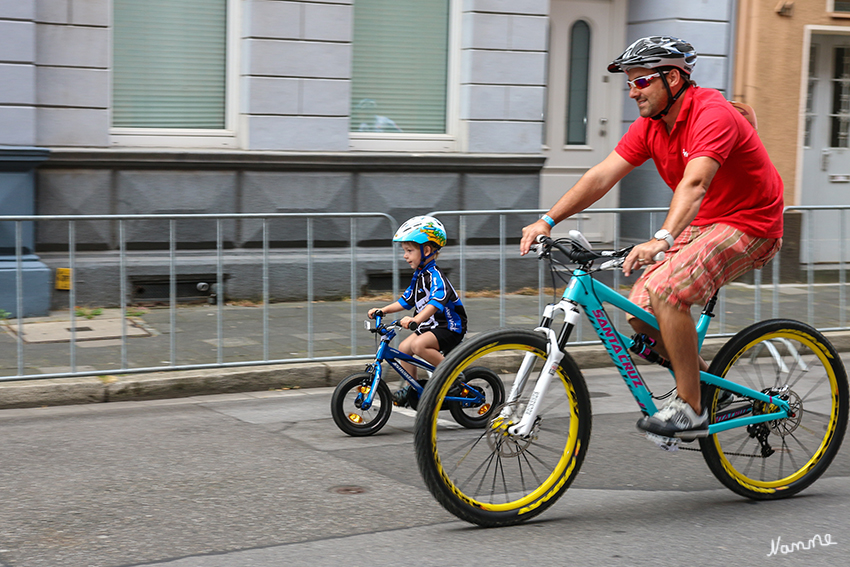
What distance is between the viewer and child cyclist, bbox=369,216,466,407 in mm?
5957

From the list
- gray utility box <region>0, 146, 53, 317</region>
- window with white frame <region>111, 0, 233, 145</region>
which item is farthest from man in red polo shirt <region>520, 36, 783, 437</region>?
window with white frame <region>111, 0, 233, 145</region>

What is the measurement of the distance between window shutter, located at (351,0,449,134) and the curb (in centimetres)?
419

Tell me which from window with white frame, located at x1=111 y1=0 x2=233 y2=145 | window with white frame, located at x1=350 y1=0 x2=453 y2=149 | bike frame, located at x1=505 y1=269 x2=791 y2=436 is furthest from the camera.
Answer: window with white frame, located at x1=350 y1=0 x2=453 y2=149

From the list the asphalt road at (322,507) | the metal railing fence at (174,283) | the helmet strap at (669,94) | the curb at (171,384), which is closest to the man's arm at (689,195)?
the helmet strap at (669,94)

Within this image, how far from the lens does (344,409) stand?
592 centimetres

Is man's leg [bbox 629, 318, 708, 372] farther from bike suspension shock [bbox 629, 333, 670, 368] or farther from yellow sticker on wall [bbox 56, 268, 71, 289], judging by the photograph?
yellow sticker on wall [bbox 56, 268, 71, 289]

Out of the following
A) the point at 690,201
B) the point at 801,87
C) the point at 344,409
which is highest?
the point at 801,87

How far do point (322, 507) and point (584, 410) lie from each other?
118 cm

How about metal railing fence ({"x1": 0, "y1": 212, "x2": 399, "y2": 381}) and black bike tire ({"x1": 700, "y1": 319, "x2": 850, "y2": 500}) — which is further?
metal railing fence ({"x1": 0, "y1": 212, "x2": 399, "y2": 381})

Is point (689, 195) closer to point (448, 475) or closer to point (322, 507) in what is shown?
point (448, 475)

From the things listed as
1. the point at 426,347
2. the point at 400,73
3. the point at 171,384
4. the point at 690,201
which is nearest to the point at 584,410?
the point at 690,201

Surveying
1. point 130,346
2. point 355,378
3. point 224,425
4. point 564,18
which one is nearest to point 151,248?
point 130,346

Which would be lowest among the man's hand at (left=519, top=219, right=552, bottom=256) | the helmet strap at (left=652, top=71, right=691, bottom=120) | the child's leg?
the child's leg

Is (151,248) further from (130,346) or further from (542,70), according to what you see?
(542,70)
